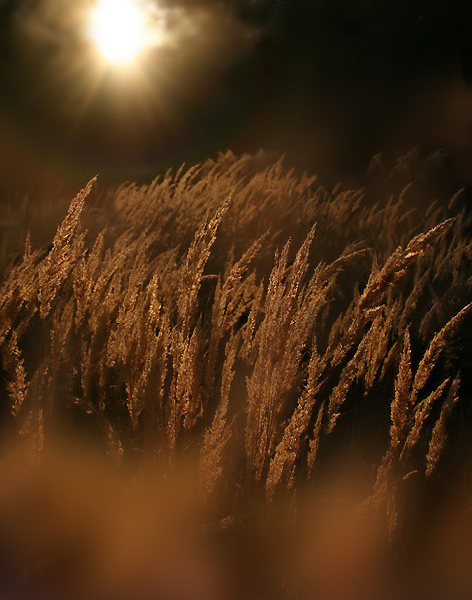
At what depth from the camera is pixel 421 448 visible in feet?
4.44

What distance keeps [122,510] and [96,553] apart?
10 cm

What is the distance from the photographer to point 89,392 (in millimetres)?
1309

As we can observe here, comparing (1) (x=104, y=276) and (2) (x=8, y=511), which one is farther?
(1) (x=104, y=276)

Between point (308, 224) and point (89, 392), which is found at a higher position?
point (308, 224)

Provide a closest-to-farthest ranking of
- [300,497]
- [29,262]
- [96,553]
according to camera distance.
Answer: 1. [96,553]
2. [300,497]
3. [29,262]

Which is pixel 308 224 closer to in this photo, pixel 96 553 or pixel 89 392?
pixel 89 392

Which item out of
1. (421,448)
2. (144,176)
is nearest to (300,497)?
(421,448)

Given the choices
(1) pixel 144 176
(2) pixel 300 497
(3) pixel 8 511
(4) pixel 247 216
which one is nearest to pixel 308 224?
(4) pixel 247 216

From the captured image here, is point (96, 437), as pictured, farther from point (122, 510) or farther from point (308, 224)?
point (308, 224)

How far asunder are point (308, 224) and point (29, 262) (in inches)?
85.7

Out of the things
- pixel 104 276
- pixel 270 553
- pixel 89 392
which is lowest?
pixel 270 553

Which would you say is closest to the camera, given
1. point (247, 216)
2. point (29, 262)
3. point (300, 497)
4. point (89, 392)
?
point (300, 497)

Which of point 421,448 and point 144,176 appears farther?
point 144,176

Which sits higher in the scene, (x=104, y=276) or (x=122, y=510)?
(x=104, y=276)
